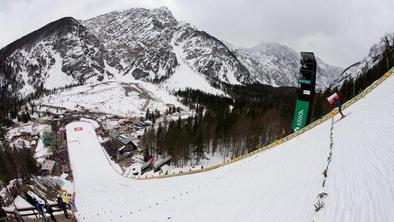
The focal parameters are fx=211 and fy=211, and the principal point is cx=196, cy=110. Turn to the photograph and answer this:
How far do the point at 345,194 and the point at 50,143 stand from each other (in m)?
76.7

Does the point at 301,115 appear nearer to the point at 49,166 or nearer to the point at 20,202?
the point at 20,202

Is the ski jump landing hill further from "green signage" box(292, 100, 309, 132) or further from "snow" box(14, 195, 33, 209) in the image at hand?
"green signage" box(292, 100, 309, 132)

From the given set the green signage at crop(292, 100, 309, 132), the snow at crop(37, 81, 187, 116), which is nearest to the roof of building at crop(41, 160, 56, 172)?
the green signage at crop(292, 100, 309, 132)

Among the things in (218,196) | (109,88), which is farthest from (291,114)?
(109,88)

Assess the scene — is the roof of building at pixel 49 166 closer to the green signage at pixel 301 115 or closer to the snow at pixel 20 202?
the snow at pixel 20 202

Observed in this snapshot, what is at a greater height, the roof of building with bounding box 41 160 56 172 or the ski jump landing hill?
the ski jump landing hill

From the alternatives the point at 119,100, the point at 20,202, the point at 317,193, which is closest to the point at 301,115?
the point at 317,193

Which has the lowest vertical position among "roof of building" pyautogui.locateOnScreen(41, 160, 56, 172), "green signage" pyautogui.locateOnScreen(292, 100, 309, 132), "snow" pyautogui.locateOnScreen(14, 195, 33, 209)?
"roof of building" pyautogui.locateOnScreen(41, 160, 56, 172)

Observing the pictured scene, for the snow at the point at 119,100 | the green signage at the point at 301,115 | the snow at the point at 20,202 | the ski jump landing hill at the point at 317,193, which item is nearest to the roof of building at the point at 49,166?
the snow at the point at 20,202

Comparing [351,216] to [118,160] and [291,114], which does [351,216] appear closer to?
[291,114]

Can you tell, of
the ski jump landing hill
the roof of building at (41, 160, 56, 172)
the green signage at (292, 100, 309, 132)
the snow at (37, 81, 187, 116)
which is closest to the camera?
the ski jump landing hill

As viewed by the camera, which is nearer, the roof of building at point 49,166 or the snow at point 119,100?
the roof of building at point 49,166

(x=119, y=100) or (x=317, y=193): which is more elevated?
(x=317, y=193)

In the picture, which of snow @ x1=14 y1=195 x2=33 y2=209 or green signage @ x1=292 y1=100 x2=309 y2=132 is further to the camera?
green signage @ x1=292 y1=100 x2=309 y2=132
